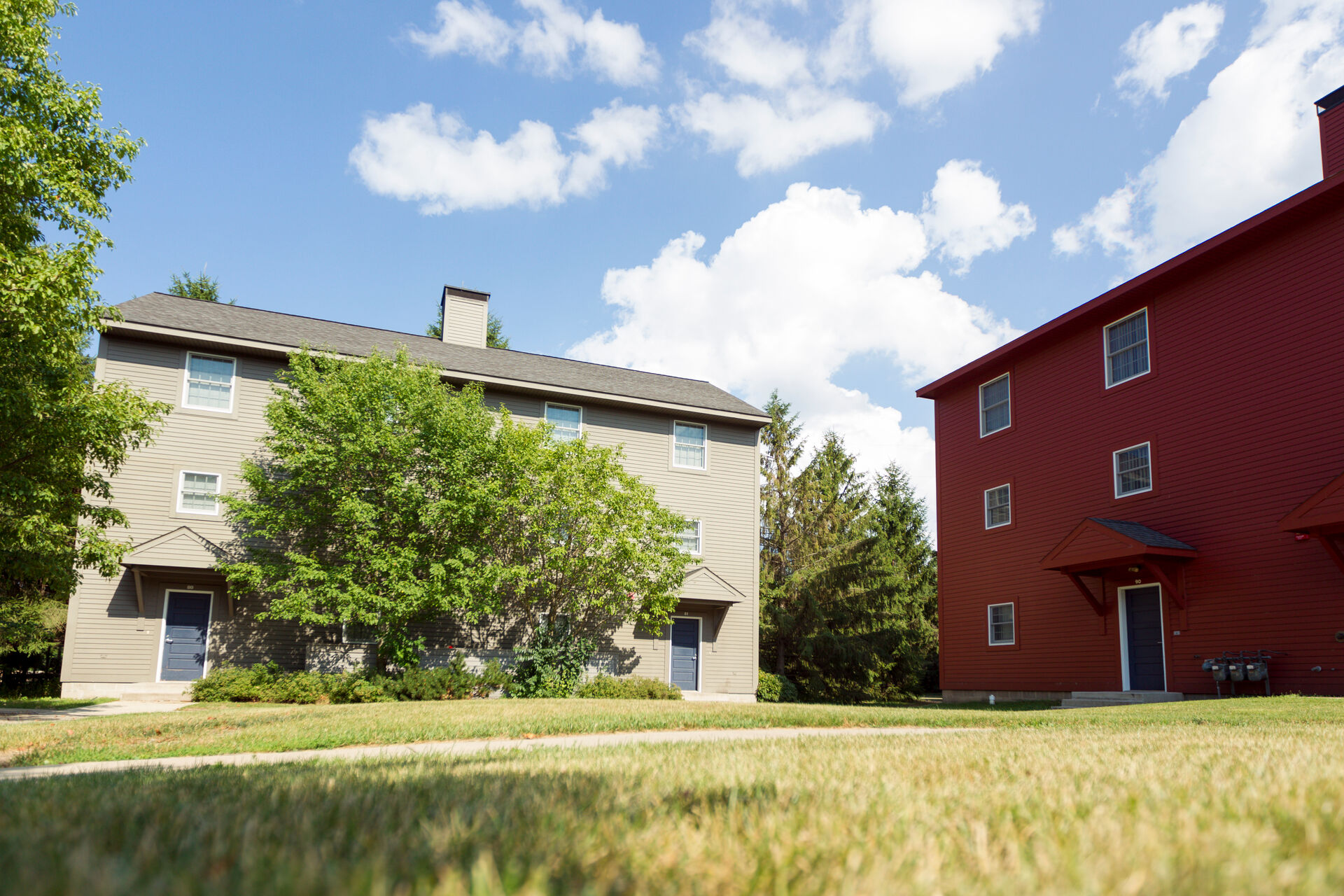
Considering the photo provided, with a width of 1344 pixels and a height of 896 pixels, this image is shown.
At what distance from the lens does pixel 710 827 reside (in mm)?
1988

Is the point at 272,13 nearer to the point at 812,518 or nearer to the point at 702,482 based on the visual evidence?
the point at 702,482

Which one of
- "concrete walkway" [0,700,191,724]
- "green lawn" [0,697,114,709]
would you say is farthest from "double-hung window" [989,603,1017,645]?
"green lawn" [0,697,114,709]

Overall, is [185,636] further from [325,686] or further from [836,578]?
[836,578]

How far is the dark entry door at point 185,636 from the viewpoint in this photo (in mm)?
17938

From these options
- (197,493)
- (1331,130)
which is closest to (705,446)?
(197,493)

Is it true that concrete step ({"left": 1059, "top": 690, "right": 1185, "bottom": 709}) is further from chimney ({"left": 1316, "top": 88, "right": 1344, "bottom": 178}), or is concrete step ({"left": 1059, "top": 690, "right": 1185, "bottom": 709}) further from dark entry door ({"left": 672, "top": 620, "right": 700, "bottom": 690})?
chimney ({"left": 1316, "top": 88, "right": 1344, "bottom": 178})

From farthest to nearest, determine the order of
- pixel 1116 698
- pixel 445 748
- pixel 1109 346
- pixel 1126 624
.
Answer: pixel 1109 346 → pixel 1126 624 → pixel 1116 698 → pixel 445 748

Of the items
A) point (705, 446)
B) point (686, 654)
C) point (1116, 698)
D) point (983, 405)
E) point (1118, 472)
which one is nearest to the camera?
point (1116, 698)

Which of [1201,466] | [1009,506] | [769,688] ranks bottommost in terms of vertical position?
[769,688]

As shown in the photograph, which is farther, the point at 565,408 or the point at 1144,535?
the point at 565,408

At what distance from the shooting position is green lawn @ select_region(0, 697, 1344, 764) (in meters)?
7.37

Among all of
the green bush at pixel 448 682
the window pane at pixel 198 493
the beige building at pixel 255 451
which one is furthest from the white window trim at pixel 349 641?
the window pane at pixel 198 493

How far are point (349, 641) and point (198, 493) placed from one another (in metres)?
4.69

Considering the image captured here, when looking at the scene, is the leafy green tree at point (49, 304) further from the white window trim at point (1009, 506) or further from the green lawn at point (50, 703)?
the white window trim at point (1009, 506)
